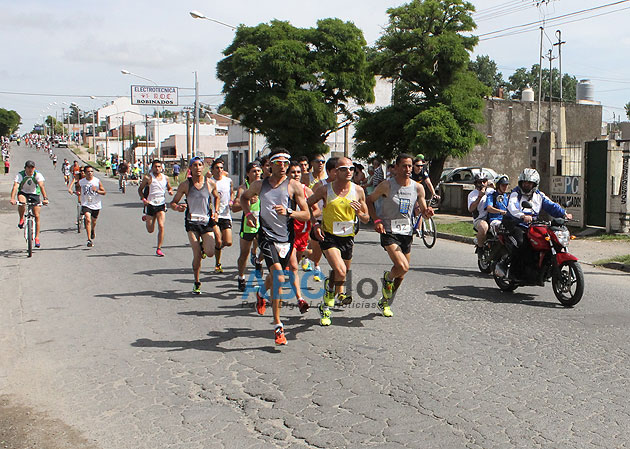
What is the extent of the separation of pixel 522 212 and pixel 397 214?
2327 mm

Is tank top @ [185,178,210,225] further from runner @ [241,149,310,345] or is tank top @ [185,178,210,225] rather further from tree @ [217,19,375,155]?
tree @ [217,19,375,155]

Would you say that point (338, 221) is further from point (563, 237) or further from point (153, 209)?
point (153, 209)

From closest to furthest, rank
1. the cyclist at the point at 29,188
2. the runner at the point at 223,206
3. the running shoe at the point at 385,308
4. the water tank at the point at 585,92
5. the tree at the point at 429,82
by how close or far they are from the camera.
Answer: the running shoe at the point at 385,308 < the runner at the point at 223,206 < the cyclist at the point at 29,188 < the tree at the point at 429,82 < the water tank at the point at 585,92

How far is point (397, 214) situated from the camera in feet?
24.6

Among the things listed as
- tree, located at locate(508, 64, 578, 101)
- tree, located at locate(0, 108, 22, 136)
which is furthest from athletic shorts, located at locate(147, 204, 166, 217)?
tree, located at locate(0, 108, 22, 136)

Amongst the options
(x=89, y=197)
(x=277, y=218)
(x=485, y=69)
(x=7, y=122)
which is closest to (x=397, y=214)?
(x=277, y=218)

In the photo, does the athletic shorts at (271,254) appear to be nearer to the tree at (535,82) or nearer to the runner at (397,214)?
the runner at (397,214)

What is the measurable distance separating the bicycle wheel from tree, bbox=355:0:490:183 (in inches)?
292

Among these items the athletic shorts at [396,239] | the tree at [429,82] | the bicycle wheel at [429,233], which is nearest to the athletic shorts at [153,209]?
the bicycle wheel at [429,233]

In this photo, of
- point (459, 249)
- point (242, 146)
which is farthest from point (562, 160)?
point (242, 146)

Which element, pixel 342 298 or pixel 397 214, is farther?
pixel 397 214

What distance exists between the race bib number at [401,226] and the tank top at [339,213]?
50 cm

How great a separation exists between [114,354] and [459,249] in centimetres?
947

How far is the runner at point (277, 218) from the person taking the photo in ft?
21.2
